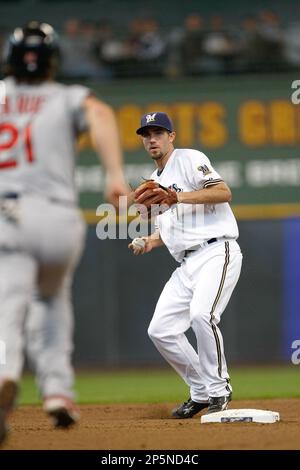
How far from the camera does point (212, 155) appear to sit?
16.0 meters

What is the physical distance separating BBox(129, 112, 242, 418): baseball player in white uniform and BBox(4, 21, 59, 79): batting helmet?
2.26 meters

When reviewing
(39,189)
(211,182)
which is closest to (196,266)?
(211,182)

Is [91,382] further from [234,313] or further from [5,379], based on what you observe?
[5,379]

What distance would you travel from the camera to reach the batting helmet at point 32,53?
4.98m

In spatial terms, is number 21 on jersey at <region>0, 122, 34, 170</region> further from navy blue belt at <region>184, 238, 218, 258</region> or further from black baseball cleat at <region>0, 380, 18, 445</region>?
navy blue belt at <region>184, 238, 218, 258</region>

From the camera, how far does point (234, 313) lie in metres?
15.4

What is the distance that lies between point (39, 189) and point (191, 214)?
2.72 metres

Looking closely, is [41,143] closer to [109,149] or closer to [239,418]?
[109,149]

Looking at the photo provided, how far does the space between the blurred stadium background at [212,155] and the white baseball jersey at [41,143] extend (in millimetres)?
10746

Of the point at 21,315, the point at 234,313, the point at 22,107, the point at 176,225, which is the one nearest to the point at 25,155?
the point at 22,107

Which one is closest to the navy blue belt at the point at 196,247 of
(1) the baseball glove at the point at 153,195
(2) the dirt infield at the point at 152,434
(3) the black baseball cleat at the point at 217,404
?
(1) the baseball glove at the point at 153,195

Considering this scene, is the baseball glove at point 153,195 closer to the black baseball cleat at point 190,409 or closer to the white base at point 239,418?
the white base at point 239,418

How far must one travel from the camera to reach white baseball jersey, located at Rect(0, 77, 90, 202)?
4836mm

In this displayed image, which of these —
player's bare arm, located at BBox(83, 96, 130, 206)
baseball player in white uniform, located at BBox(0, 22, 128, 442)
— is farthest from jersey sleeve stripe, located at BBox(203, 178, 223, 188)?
player's bare arm, located at BBox(83, 96, 130, 206)
